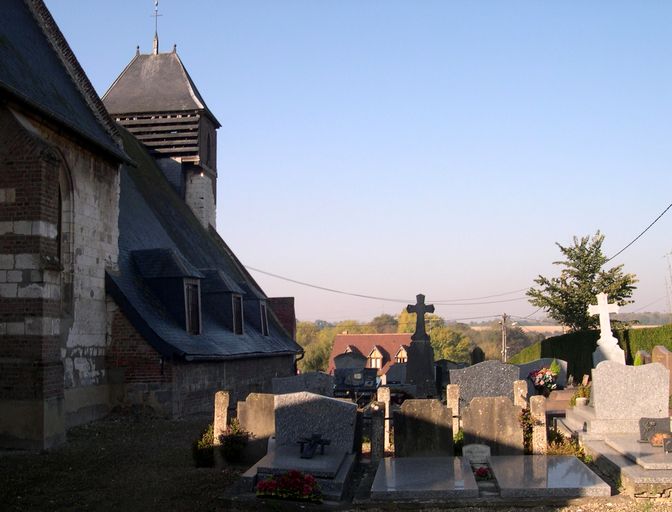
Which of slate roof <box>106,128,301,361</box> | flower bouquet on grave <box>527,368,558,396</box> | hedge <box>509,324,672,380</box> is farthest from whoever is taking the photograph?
hedge <box>509,324,672,380</box>

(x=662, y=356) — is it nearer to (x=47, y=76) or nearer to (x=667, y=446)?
(x=667, y=446)

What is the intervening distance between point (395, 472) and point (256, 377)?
45.0 feet

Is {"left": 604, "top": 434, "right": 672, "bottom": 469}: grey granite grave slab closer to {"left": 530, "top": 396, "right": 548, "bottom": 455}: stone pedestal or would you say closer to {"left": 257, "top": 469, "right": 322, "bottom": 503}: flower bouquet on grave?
{"left": 530, "top": 396, "right": 548, "bottom": 455}: stone pedestal

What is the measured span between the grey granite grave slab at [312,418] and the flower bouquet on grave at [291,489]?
5.68ft

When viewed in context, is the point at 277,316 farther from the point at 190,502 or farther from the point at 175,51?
the point at 190,502

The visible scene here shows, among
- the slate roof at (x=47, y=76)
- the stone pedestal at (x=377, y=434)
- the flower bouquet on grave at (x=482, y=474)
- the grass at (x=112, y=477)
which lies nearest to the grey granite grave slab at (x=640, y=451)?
the flower bouquet on grave at (x=482, y=474)

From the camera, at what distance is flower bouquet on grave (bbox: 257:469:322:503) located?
29.4 ft

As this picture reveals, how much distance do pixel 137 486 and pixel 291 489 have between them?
2.27 m

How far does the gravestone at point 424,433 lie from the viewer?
11312mm

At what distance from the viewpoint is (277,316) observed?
3309cm

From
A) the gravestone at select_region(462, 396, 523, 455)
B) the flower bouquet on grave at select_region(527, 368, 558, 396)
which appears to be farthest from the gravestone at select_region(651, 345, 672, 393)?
the gravestone at select_region(462, 396, 523, 455)

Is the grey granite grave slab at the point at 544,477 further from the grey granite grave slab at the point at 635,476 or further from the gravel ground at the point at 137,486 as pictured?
the grey granite grave slab at the point at 635,476

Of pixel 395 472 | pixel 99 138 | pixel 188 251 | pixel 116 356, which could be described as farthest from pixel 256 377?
pixel 395 472

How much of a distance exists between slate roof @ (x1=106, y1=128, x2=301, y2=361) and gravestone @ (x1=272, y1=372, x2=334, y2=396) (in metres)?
1.85
